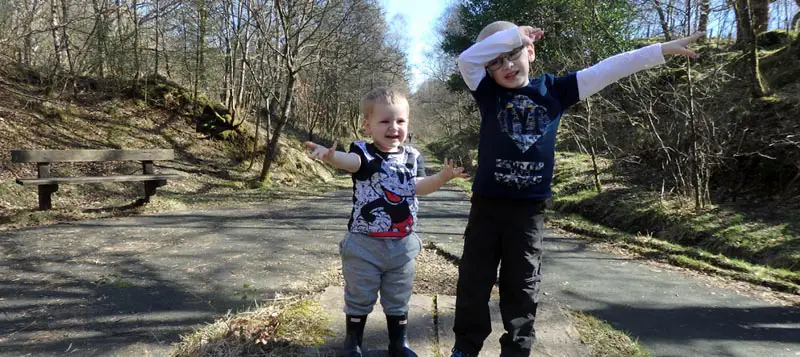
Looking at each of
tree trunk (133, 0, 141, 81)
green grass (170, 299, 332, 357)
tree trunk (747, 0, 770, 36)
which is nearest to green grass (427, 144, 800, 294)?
green grass (170, 299, 332, 357)

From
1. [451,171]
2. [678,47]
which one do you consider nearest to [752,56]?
[678,47]

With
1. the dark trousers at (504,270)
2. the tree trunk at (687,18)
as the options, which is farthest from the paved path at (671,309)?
the tree trunk at (687,18)

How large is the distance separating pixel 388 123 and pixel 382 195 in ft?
1.25

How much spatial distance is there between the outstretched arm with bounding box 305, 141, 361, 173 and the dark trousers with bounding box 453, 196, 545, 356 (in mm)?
660

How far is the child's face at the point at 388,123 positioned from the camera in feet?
8.37

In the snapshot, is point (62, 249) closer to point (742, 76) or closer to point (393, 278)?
point (393, 278)

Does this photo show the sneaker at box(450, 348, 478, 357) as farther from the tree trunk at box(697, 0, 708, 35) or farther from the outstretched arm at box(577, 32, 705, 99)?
the tree trunk at box(697, 0, 708, 35)

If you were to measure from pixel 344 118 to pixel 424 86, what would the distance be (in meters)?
29.2

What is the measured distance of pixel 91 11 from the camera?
15766mm

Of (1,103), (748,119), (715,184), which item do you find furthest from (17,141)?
(748,119)

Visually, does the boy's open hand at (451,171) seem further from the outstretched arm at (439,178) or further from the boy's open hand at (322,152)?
the boy's open hand at (322,152)

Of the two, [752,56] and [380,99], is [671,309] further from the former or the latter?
[752,56]

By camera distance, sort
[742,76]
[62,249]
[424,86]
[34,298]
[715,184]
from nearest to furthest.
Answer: [34,298]
[62,249]
[715,184]
[742,76]
[424,86]

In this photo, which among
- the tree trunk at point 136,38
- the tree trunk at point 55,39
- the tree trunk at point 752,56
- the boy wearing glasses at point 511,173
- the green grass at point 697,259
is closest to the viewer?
the boy wearing glasses at point 511,173
